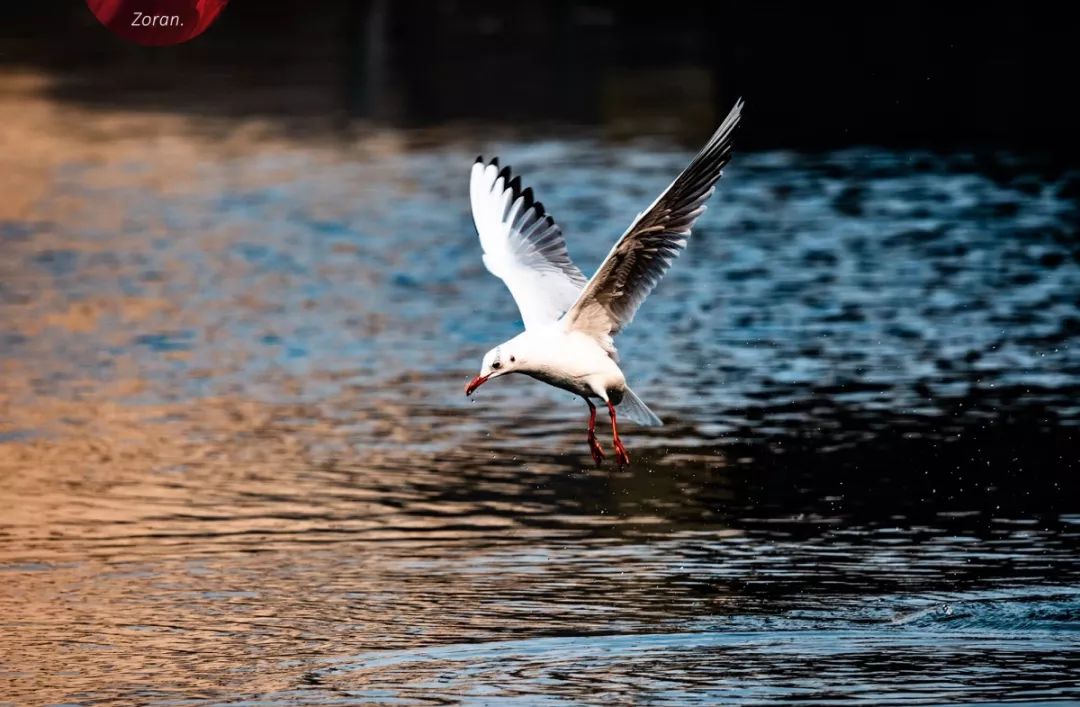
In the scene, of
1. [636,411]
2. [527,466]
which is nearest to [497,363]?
[636,411]

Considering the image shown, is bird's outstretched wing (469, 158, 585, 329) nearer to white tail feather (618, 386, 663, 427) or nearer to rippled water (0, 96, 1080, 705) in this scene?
white tail feather (618, 386, 663, 427)

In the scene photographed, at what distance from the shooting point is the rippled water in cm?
947

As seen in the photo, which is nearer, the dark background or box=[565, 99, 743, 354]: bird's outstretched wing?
box=[565, 99, 743, 354]: bird's outstretched wing

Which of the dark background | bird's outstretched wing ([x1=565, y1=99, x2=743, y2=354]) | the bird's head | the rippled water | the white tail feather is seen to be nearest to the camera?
the rippled water

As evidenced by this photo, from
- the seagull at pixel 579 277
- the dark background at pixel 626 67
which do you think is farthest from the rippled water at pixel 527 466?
the dark background at pixel 626 67

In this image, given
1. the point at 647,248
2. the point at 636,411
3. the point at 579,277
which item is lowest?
the point at 636,411

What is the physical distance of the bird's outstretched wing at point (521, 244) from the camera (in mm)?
11992

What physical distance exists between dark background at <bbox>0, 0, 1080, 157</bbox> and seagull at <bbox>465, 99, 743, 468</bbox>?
52.0 feet

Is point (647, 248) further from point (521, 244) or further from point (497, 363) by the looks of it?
point (521, 244)

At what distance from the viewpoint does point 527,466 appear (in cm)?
1317

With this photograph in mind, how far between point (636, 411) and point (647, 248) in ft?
4.02

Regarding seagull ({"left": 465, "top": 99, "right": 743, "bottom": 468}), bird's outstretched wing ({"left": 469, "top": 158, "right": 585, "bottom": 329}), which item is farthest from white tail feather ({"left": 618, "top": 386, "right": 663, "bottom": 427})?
bird's outstretched wing ({"left": 469, "top": 158, "right": 585, "bottom": 329})

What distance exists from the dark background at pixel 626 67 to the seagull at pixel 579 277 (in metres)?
15.9

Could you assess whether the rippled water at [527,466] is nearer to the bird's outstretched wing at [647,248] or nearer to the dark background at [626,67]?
the bird's outstretched wing at [647,248]
